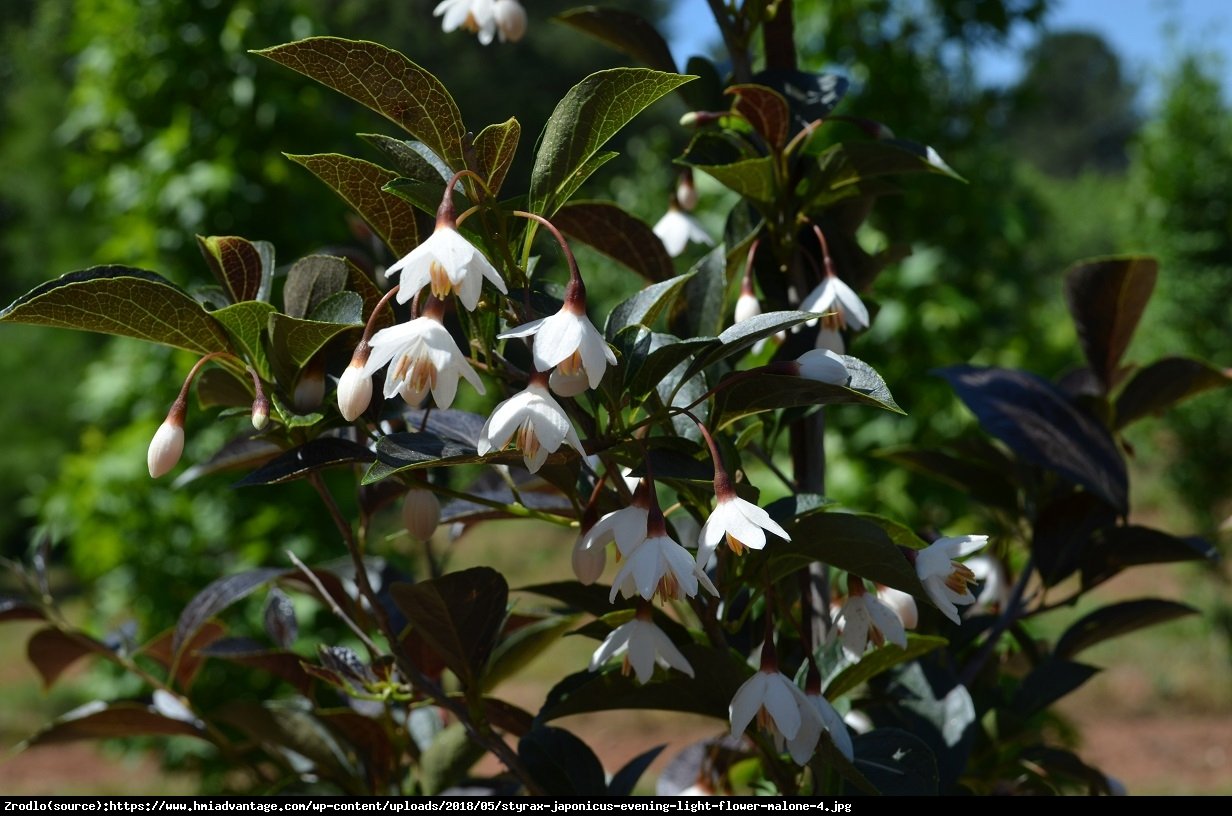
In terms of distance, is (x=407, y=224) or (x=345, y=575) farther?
(x=345, y=575)

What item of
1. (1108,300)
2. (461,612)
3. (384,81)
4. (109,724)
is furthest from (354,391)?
(1108,300)

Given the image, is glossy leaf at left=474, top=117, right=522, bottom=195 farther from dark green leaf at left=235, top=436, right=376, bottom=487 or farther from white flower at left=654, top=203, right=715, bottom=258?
white flower at left=654, top=203, right=715, bottom=258

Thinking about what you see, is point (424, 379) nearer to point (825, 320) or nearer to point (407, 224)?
point (407, 224)

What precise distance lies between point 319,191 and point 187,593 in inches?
57.1

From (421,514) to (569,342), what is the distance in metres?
0.33

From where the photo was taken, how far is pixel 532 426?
801mm

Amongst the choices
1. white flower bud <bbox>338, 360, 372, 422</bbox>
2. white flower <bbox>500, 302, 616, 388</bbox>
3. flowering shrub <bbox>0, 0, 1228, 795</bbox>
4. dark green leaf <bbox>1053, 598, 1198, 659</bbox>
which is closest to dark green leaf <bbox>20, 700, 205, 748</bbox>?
flowering shrub <bbox>0, 0, 1228, 795</bbox>

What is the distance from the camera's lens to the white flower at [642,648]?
0.93 metres

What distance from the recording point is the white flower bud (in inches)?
32.1

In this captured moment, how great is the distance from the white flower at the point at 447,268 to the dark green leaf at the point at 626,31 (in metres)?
0.58

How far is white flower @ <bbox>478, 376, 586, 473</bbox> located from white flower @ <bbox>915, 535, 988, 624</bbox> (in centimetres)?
32

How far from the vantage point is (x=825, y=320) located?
3.67ft

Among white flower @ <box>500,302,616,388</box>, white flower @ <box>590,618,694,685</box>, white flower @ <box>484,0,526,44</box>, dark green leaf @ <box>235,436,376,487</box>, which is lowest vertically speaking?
white flower @ <box>590,618,694,685</box>

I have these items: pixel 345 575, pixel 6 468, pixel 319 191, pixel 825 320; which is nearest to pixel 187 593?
pixel 319 191
